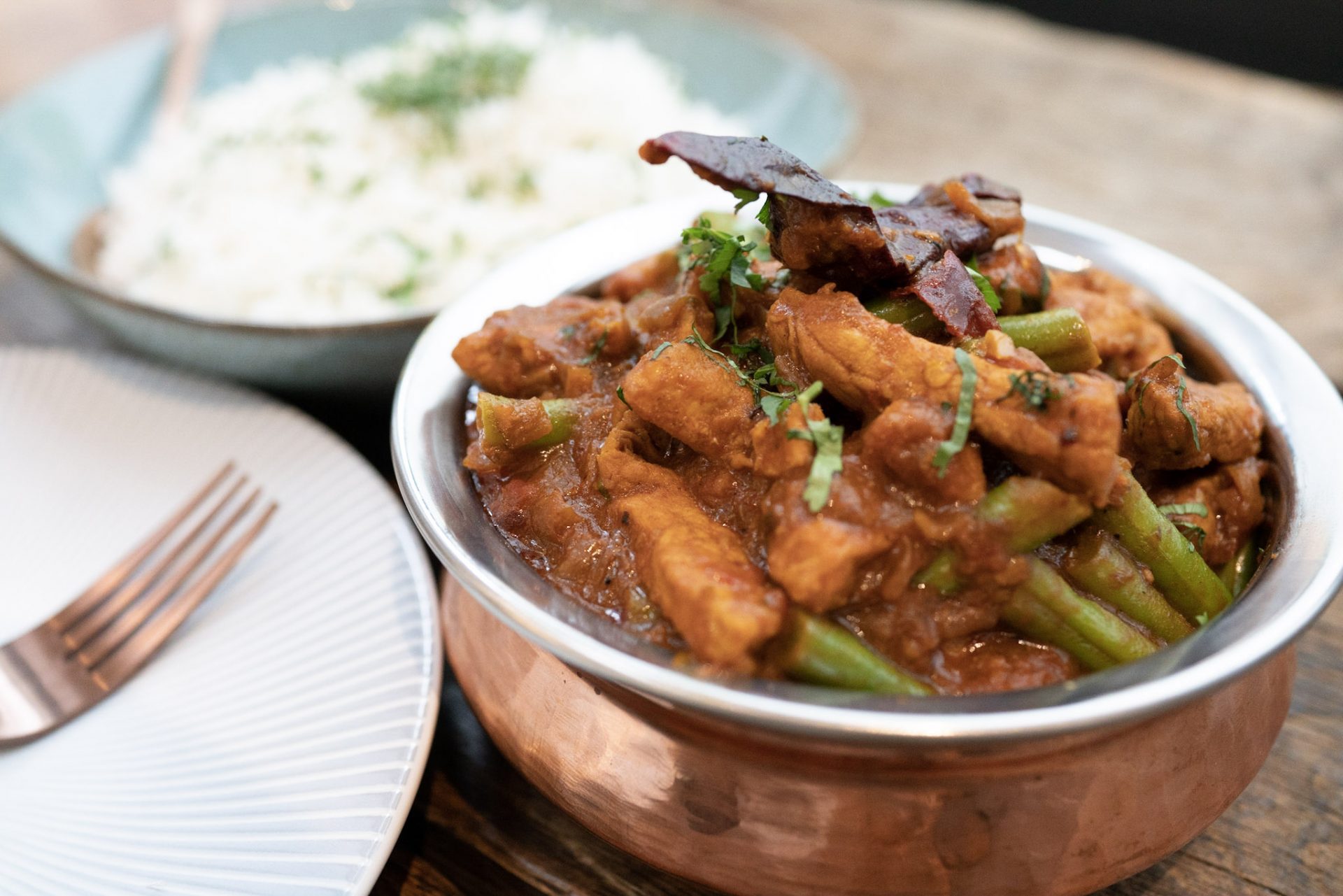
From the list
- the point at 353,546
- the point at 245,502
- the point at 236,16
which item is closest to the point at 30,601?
the point at 245,502

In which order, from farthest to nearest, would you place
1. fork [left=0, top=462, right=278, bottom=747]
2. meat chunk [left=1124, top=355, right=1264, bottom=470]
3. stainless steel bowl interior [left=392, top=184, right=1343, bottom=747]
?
fork [left=0, top=462, right=278, bottom=747] → meat chunk [left=1124, top=355, right=1264, bottom=470] → stainless steel bowl interior [left=392, top=184, right=1343, bottom=747]

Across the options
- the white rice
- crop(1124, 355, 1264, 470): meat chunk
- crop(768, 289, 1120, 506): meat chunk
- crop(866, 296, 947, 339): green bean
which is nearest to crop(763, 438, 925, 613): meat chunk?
crop(768, 289, 1120, 506): meat chunk

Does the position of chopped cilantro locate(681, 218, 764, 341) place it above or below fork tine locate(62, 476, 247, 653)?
above

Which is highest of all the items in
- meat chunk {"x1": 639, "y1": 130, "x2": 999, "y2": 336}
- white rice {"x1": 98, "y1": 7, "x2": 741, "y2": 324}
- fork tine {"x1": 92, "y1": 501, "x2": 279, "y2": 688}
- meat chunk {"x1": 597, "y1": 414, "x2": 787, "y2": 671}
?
meat chunk {"x1": 639, "y1": 130, "x2": 999, "y2": 336}

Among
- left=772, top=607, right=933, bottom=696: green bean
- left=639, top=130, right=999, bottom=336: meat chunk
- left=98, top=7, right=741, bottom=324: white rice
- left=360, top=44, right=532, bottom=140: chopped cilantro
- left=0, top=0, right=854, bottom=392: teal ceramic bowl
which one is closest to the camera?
left=772, top=607, right=933, bottom=696: green bean

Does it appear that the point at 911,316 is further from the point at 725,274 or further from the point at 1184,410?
the point at 1184,410

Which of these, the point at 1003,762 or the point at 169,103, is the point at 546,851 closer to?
the point at 1003,762

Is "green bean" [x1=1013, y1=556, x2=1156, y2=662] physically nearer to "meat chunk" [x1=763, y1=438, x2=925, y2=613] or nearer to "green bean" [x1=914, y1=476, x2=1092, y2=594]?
"green bean" [x1=914, y1=476, x2=1092, y2=594]

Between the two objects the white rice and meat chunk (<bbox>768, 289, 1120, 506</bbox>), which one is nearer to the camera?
meat chunk (<bbox>768, 289, 1120, 506</bbox>)

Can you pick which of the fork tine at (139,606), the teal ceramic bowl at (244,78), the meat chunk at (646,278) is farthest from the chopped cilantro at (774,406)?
the fork tine at (139,606)

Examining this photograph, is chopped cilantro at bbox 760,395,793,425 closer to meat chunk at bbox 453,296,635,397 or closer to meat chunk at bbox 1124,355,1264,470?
meat chunk at bbox 453,296,635,397
